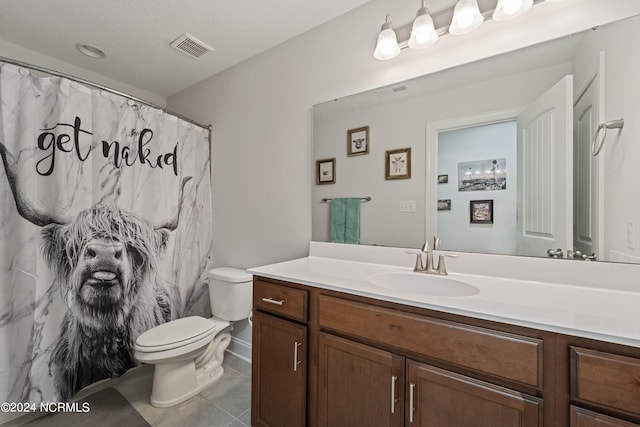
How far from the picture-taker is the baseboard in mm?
2060

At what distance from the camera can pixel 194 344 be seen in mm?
1593

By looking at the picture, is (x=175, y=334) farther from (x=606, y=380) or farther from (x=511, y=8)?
(x=511, y=8)

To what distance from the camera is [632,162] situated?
3.01 ft

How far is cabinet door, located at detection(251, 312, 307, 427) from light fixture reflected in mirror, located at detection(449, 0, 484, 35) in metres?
1.50

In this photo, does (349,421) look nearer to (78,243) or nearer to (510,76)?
(510,76)

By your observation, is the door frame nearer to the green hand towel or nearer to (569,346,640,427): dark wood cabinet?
the green hand towel

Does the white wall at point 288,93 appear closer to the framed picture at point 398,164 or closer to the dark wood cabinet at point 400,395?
the framed picture at point 398,164

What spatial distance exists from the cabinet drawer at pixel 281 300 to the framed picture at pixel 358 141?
884mm

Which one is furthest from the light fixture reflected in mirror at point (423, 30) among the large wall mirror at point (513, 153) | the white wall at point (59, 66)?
the white wall at point (59, 66)

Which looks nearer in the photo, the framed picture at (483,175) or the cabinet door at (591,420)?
the cabinet door at (591,420)

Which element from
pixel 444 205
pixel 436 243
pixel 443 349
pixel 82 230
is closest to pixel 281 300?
pixel 443 349

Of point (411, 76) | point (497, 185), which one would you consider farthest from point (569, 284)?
point (411, 76)

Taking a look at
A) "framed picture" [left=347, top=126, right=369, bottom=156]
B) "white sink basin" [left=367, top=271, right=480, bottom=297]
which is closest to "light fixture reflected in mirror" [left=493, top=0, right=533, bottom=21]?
"framed picture" [left=347, top=126, right=369, bottom=156]

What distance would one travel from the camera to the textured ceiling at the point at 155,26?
1.51 m
